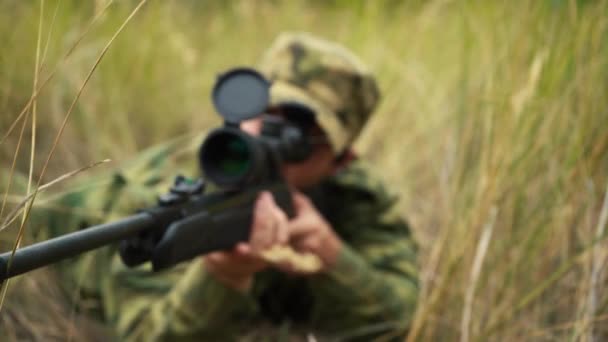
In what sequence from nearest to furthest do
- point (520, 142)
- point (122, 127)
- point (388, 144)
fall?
1. point (520, 142)
2. point (122, 127)
3. point (388, 144)

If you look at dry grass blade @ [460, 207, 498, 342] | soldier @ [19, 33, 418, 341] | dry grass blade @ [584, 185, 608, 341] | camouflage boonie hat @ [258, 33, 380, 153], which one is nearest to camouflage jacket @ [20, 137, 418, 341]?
soldier @ [19, 33, 418, 341]

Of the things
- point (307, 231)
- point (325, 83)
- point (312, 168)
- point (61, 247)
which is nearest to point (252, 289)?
point (312, 168)

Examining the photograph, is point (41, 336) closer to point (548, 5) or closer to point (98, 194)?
point (98, 194)

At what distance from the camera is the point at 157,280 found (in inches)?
79.7

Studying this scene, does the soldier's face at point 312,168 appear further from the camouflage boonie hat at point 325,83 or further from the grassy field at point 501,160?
the grassy field at point 501,160

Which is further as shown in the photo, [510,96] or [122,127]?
[122,127]

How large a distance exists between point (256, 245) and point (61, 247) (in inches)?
24.7

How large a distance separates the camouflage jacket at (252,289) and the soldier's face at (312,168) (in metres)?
0.21

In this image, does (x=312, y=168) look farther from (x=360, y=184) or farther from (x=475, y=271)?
(x=475, y=271)

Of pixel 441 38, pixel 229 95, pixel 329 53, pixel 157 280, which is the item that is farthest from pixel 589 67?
pixel 441 38

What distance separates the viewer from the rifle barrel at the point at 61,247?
912mm

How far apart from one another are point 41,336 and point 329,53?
115cm

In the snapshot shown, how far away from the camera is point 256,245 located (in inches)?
61.5

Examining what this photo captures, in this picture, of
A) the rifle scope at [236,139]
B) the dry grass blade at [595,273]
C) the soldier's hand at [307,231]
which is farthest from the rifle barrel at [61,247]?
the dry grass blade at [595,273]
